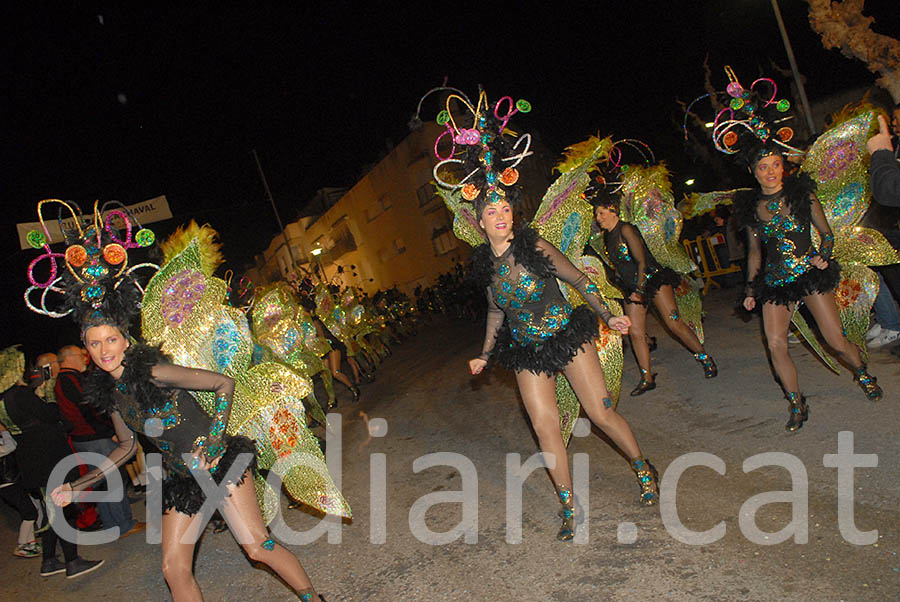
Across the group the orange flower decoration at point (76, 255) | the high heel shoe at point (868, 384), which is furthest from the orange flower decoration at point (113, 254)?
the high heel shoe at point (868, 384)

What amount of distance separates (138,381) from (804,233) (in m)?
4.42

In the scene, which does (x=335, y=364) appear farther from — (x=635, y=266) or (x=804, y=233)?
(x=804, y=233)

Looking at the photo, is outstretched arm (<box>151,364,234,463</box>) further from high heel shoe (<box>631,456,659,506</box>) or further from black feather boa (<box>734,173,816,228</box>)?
black feather boa (<box>734,173,816,228</box>)

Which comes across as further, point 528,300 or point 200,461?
point 528,300

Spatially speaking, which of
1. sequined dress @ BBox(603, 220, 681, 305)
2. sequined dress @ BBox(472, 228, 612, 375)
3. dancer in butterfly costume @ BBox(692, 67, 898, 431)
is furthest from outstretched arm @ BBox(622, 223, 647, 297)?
sequined dress @ BBox(472, 228, 612, 375)

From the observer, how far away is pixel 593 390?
3787 millimetres

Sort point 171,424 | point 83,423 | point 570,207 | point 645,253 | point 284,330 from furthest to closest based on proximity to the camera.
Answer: point 284,330
point 645,253
point 83,423
point 570,207
point 171,424

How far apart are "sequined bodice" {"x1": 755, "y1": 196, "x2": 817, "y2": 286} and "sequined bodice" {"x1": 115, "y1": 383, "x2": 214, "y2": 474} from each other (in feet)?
13.0

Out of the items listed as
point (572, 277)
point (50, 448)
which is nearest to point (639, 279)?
point (572, 277)

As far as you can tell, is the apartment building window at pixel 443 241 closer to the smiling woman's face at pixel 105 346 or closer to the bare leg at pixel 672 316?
the bare leg at pixel 672 316

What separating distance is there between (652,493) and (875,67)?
36.8ft

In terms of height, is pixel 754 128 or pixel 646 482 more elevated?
pixel 754 128

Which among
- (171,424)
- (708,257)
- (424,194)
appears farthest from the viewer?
(424,194)

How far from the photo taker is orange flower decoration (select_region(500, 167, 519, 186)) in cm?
378
